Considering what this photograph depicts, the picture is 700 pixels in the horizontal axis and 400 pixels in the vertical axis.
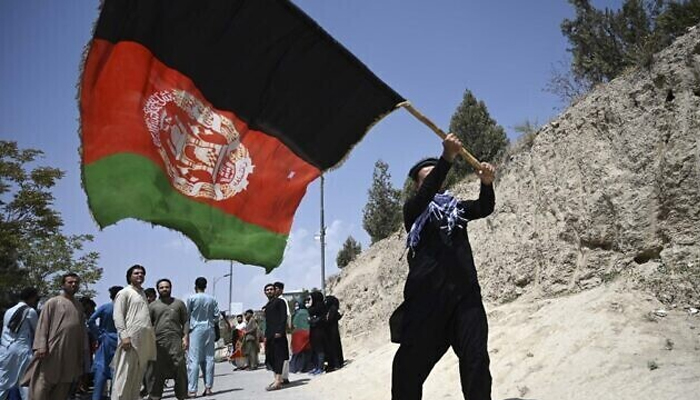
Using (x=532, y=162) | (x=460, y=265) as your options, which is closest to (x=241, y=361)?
(x=532, y=162)

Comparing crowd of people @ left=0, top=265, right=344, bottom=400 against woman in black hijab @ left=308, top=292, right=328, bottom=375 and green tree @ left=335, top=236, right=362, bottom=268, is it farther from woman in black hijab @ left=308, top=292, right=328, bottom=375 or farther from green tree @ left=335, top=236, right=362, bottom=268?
green tree @ left=335, top=236, right=362, bottom=268

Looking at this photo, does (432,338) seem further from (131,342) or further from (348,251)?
(348,251)

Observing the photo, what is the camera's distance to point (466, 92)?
30094 millimetres

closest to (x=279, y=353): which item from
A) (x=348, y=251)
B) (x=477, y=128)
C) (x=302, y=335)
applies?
(x=302, y=335)

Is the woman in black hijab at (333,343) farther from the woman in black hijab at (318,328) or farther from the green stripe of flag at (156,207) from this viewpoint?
the green stripe of flag at (156,207)

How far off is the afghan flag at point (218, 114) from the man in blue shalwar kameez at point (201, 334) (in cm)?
520

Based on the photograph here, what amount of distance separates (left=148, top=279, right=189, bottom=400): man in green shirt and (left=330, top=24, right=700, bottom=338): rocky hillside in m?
6.34

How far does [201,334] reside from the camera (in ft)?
30.7

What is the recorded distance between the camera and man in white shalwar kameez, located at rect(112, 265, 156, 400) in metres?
5.98

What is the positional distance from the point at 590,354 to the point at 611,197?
432 centimetres

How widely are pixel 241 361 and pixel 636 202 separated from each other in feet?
40.8

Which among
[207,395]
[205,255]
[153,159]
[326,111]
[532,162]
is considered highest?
[532,162]

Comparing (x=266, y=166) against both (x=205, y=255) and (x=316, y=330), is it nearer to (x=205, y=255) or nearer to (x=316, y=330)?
(x=205, y=255)

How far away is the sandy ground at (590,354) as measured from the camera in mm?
4891
